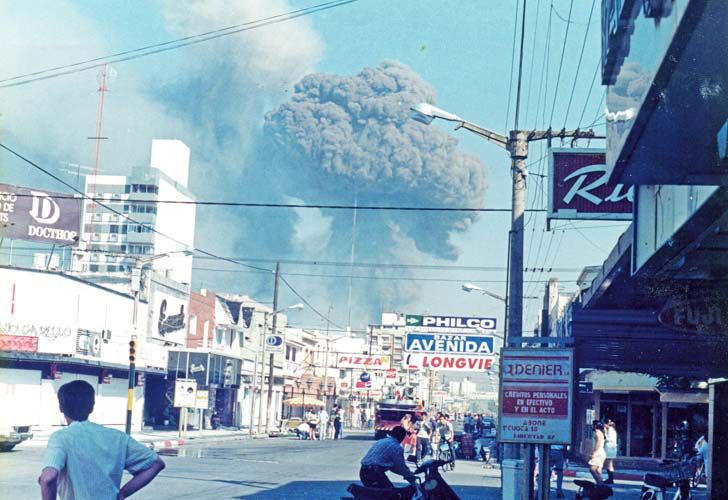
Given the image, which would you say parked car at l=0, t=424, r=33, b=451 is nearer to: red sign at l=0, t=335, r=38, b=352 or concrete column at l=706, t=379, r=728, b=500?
red sign at l=0, t=335, r=38, b=352

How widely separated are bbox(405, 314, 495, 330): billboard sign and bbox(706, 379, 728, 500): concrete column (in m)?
36.0

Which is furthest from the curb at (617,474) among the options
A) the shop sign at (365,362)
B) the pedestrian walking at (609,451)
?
the shop sign at (365,362)

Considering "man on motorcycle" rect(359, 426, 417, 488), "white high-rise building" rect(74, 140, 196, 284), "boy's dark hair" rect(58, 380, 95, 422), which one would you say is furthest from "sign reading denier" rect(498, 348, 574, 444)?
"white high-rise building" rect(74, 140, 196, 284)

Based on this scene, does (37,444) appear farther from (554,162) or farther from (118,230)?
(118,230)

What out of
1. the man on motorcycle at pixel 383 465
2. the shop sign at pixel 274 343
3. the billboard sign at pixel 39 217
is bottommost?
the man on motorcycle at pixel 383 465

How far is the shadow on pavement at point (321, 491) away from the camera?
19359 millimetres

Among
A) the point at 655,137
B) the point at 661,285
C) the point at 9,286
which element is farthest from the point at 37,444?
the point at 655,137

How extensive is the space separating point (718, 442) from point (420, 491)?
Result: 4.15 m

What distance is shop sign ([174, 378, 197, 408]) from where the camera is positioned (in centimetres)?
4441

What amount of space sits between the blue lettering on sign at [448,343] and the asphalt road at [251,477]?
8571 millimetres

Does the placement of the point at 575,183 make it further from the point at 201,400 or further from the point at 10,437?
the point at 201,400

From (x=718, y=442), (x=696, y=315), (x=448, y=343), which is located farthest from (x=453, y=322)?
(x=696, y=315)

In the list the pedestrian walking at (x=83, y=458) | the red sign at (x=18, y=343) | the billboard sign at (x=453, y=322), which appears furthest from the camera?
the billboard sign at (x=453, y=322)

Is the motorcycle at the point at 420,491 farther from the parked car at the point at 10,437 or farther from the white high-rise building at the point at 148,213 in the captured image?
the white high-rise building at the point at 148,213
